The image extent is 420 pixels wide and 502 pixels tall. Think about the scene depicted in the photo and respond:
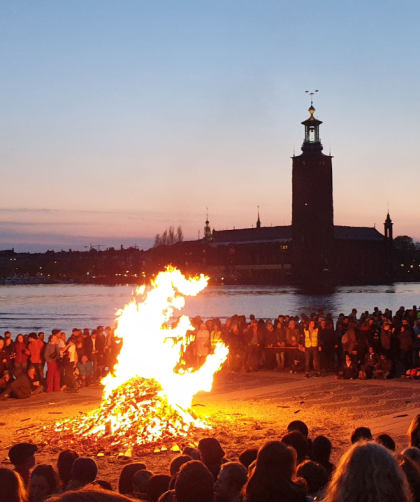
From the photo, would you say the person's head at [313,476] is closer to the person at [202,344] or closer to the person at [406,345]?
the person at [406,345]

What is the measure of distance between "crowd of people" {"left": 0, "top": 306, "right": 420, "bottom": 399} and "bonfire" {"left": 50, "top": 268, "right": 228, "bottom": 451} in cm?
472

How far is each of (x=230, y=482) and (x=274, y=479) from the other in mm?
963

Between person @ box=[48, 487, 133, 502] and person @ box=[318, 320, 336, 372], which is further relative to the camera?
person @ box=[318, 320, 336, 372]

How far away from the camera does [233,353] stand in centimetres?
2056

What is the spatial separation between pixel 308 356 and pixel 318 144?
11032cm

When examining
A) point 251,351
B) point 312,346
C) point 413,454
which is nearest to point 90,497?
point 413,454

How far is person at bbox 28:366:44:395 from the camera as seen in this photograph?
17.0 metres

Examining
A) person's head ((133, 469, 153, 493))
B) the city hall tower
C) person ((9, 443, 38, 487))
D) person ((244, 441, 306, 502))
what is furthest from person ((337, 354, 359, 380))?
the city hall tower

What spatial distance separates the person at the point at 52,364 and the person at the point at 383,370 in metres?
8.07

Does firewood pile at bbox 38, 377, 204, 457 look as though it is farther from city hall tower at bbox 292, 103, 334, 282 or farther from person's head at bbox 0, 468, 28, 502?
city hall tower at bbox 292, 103, 334, 282

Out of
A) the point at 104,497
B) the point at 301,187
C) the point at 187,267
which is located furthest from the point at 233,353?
the point at 187,267

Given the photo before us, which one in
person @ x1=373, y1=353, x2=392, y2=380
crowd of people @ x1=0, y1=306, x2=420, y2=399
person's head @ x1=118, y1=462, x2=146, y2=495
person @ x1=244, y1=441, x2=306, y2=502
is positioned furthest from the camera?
person @ x1=373, y1=353, x2=392, y2=380

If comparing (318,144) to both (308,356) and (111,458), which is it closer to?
(308,356)

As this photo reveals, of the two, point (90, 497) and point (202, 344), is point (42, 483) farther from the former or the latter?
point (202, 344)
